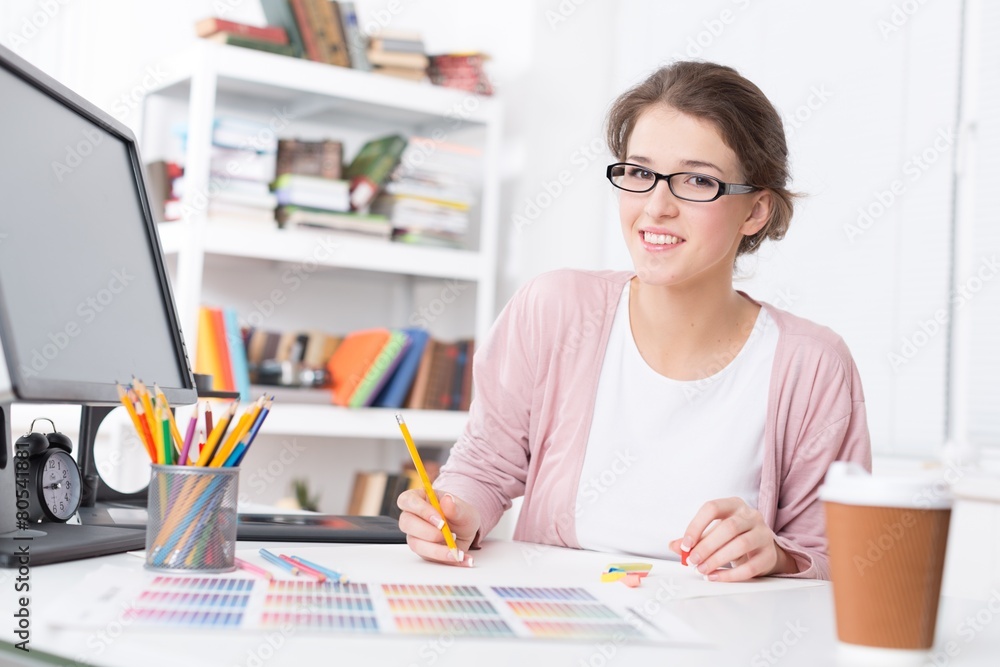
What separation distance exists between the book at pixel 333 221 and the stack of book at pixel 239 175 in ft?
0.17

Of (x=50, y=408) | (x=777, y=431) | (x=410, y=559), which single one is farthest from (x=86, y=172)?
(x=50, y=408)

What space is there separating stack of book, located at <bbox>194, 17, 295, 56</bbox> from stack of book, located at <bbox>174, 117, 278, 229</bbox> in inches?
8.3

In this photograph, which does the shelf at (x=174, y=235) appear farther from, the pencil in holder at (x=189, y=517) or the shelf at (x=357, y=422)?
the pencil in holder at (x=189, y=517)

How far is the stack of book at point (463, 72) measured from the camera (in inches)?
126

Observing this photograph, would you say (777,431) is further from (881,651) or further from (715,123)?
(881,651)

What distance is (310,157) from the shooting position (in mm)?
2975

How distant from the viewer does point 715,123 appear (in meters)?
1.48

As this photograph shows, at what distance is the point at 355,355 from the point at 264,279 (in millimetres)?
418

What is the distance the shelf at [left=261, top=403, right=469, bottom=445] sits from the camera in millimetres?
2848
